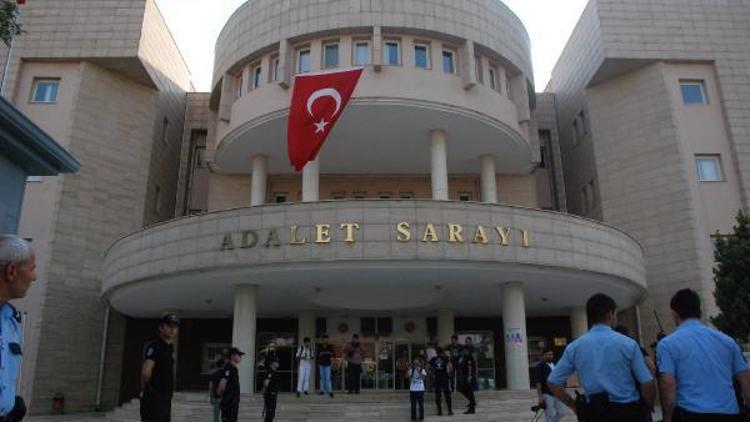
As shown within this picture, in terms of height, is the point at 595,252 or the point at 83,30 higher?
the point at 83,30

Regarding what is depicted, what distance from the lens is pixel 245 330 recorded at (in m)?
19.9

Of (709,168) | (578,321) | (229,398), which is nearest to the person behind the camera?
(229,398)

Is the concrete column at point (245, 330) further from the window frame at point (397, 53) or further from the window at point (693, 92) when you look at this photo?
Answer: the window at point (693, 92)

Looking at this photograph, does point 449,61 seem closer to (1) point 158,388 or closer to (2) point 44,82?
(2) point 44,82

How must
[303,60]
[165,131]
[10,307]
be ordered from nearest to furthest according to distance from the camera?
[10,307] → [303,60] → [165,131]

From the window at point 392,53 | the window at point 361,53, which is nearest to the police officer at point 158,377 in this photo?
the window at point 392,53

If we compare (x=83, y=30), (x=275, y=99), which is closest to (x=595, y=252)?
(x=275, y=99)

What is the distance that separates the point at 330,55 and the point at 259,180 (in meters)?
5.81

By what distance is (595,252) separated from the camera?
66.2 ft

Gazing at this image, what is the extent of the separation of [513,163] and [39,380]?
66.7ft

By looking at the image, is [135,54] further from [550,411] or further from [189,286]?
[550,411]

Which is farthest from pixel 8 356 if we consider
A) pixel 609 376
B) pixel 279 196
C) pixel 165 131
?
pixel 165 131

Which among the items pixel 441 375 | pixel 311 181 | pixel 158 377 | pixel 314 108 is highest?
pixel 314 108

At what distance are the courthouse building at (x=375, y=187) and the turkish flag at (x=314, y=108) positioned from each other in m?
2.09
